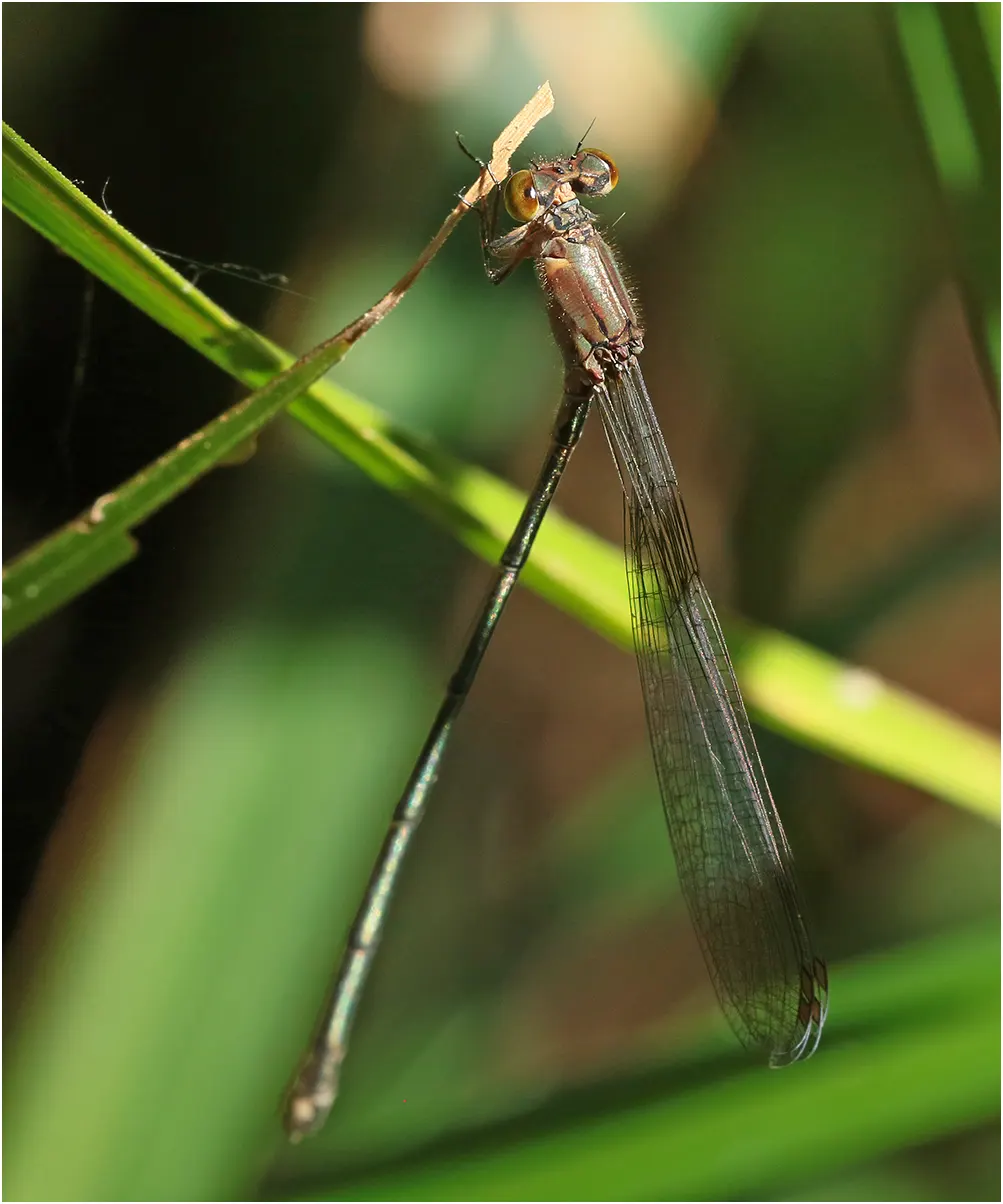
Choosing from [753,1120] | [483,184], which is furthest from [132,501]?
[753,1120]

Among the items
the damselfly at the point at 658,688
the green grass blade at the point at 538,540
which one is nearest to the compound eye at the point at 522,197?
the damselfly at the point at 658,688

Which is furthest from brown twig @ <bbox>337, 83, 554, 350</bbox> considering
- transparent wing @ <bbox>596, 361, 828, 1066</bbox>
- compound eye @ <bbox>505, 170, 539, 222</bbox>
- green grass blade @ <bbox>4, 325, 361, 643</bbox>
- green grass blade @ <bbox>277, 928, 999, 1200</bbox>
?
green grass blade @ <bbox>277, 928, 999, 1200</bbox>

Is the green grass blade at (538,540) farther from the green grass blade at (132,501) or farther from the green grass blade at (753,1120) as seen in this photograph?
the green grass blade at (753,1120)

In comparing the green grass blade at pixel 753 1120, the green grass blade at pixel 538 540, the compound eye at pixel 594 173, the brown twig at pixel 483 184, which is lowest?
the green grass blade at pixel 753 1120

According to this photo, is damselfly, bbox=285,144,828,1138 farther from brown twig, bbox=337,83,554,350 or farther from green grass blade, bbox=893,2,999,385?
green grass blade, bbox=893,2,999,385

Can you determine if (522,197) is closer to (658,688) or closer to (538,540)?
(538,540)

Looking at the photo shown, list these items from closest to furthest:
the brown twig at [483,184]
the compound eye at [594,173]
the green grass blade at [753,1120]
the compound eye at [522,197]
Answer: the brown twig at [483,184], the green grass blade at [753,1120], the compound eye at [522,197], the compound eye at [594,173]
